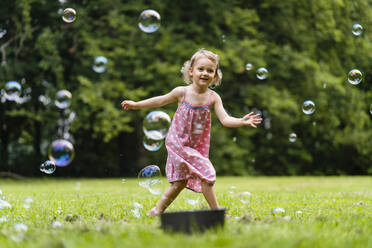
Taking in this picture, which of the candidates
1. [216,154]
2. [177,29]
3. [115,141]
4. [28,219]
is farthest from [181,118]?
[115,141]

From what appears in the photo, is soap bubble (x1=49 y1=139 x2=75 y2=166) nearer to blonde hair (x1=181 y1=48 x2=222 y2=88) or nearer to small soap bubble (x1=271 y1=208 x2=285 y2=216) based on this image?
blonde hair (x1=181 y1=48 x2=222 y2=88)

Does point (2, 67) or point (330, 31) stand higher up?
point (330, 31)

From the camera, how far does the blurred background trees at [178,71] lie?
1191 centimetres

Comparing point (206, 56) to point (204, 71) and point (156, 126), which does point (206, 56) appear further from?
point (156, 126)

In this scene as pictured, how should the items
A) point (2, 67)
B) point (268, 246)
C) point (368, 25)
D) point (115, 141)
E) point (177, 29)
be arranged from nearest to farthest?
point (268, 246) < point (2, 67) < point (177, 29) < point (368, 25) < point (115, 141)

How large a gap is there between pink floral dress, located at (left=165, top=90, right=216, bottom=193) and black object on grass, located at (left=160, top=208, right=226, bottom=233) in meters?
0.84

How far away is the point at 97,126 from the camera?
475 inches

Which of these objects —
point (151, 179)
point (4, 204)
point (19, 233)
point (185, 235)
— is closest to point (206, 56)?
point (151, 179)

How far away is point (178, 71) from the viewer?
1179cm

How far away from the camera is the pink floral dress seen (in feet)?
11.6

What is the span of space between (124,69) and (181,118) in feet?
29.0

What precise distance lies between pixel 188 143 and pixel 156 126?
915mm

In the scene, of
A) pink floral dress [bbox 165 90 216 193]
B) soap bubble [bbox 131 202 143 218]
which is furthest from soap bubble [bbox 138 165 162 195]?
pink floral dress [bbox 165 90 216 193]

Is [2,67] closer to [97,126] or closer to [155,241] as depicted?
[97,126]
